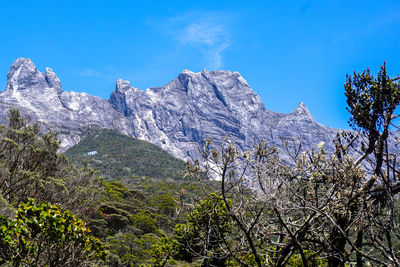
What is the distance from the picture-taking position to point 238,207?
3.48 metres

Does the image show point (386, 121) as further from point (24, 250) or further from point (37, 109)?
point (37, 109)

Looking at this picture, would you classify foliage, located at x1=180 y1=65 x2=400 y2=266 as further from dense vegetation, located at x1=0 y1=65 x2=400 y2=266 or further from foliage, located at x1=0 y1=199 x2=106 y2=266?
foliage, located at x1=0 y1=199 x2=106 y2=266

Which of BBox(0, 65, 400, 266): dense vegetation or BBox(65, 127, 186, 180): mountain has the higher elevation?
BBox(65, 127, 186, 180): mountain

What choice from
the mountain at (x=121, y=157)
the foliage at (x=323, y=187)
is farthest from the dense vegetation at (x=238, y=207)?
the mountain at (x=121, y=157)

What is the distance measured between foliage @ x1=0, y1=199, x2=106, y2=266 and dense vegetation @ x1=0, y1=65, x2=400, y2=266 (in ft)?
0.08

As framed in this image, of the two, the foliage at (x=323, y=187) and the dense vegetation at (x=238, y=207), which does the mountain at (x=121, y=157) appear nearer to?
the dense vegetation at (x=238, y=207)

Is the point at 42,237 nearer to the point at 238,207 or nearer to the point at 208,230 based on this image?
the point at 208,230

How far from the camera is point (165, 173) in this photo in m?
122

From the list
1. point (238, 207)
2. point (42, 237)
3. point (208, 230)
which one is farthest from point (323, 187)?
point (42, 237)

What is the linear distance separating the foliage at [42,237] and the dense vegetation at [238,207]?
0.03 m

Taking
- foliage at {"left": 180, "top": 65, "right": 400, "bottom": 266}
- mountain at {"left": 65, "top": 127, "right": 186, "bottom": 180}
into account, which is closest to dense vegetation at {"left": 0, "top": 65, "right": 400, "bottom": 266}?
foliage at {"left": 180, "top": 65, "right": 400, "bottom": 266}

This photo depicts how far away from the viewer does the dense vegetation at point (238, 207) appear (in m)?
3.35

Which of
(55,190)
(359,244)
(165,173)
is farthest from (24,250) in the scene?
→ (165,173)

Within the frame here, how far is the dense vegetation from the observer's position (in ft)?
11.0
